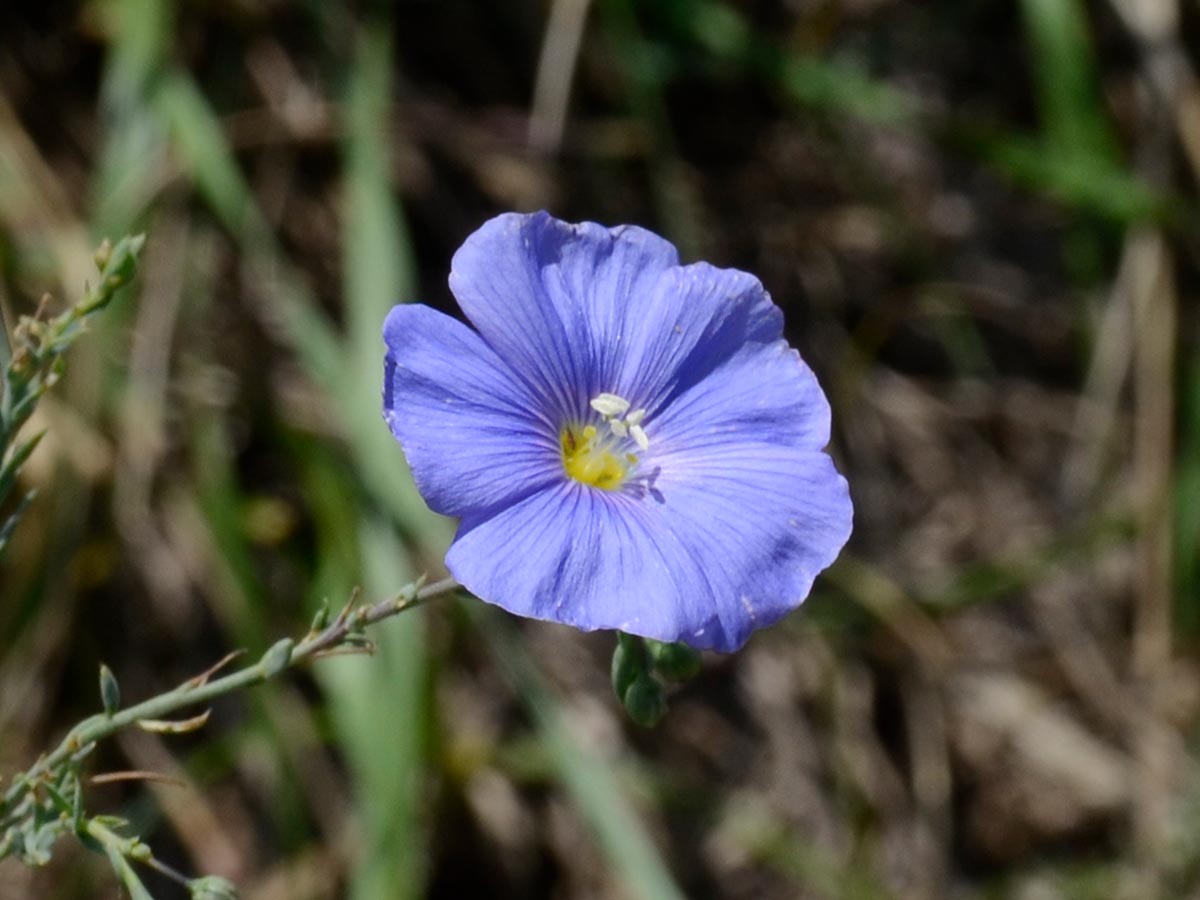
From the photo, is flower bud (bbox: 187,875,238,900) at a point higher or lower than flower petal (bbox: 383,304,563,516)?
lower

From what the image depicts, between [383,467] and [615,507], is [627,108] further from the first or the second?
[615,507]

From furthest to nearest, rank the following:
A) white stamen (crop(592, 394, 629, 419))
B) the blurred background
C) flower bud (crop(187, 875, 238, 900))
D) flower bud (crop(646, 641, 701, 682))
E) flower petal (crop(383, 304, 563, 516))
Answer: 1. the blurred background
2. white stamen (crop(592, 394, 629, 419))
3. flower bud (crop(646, 641, 701, 682))
4. flower petal (crop(383, 304, 563, 516))
5. flower bud (crop(187, 875, 238, 900))

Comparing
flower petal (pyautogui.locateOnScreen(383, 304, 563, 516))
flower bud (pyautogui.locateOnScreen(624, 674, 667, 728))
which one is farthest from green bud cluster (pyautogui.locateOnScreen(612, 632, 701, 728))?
flower petal (pyautogui.locateOnScreen(383, 304, 563, 516))

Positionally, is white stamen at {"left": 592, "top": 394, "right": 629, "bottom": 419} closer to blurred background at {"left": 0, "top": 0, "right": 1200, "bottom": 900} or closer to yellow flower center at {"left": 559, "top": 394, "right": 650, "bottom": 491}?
yellow flower center at {"left": 559, "top": 394, "right": 650, "bottom": 491}

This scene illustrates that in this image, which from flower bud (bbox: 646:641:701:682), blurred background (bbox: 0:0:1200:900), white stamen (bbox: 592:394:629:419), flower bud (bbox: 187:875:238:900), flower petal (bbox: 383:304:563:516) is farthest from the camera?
blurred background (bbox: 0:0:1200:900)

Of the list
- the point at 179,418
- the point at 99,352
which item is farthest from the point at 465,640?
the point at 99,352
